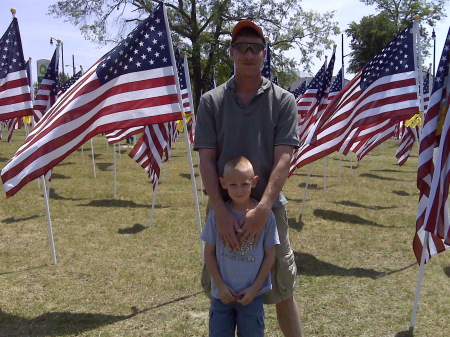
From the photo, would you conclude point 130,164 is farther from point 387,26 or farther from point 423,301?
point 387,26

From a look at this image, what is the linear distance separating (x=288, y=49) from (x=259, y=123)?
30569 millimetres

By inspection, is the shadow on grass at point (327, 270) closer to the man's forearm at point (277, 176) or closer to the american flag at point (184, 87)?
the man's forearm at point (277, 176)

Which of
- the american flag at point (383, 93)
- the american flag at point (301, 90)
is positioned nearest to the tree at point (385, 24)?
the american flag at point (301, 90)

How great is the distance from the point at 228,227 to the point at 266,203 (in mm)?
268

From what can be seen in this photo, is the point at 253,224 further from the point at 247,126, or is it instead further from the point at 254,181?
the point at 247,126

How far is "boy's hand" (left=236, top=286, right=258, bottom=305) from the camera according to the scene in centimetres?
289

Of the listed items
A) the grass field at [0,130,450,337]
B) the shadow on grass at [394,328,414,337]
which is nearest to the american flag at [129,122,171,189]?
the grass field at [0,130,450,337]

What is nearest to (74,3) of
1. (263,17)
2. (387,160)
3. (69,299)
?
(263,17)

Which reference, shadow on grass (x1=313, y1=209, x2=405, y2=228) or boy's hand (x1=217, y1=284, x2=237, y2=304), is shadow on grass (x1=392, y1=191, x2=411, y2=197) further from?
boy's hand (x1=217, y1=284, x2=237, y2=304)

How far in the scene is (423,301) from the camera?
→ 16.2ft

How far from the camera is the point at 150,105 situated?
4941 mm

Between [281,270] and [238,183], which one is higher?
[238,183]

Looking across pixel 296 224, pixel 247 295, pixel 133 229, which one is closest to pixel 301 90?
pixel 296 224

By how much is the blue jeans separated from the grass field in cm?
123
